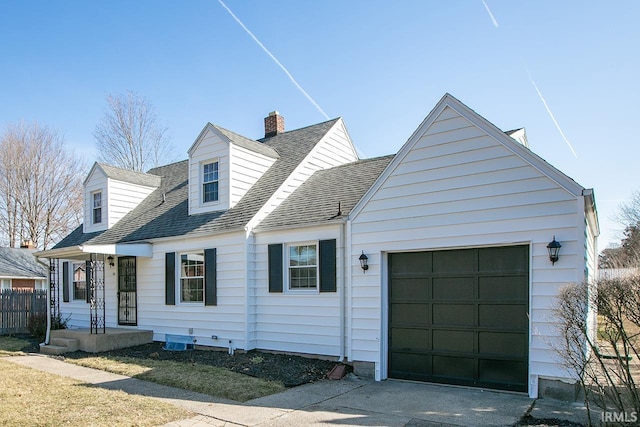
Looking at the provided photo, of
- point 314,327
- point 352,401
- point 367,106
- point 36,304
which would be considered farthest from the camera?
point 36,304

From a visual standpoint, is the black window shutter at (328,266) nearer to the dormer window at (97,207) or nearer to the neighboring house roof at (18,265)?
the dormer window at (97,207)

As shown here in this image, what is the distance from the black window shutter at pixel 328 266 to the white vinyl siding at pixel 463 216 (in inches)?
37.7

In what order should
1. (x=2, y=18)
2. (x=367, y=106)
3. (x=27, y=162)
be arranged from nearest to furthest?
1. (x=2, y=18)
2. (x=367, y=106)
3. (x=27, y=162)

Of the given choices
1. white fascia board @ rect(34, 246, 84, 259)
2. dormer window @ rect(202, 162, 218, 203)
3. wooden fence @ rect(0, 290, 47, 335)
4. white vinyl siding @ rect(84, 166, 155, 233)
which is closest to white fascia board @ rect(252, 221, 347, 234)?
dormer window @ rect(202, 162, 218, 203)

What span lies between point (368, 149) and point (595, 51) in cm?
1070

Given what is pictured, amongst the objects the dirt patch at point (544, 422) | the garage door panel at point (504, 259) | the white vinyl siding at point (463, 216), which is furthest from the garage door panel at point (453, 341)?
the dirt patch at point (544, 422)

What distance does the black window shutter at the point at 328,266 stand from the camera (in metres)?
9.72

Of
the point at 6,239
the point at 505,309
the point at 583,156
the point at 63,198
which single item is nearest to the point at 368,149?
the point at 583,156

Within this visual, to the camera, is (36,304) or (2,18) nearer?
(2,18)

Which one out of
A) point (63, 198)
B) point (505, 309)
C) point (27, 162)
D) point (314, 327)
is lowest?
point (314, 327)

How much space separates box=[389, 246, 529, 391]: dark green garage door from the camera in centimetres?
716

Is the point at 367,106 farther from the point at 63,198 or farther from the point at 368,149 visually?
the point at 63,198

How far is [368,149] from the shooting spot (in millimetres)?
18844

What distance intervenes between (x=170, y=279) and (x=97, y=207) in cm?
600
